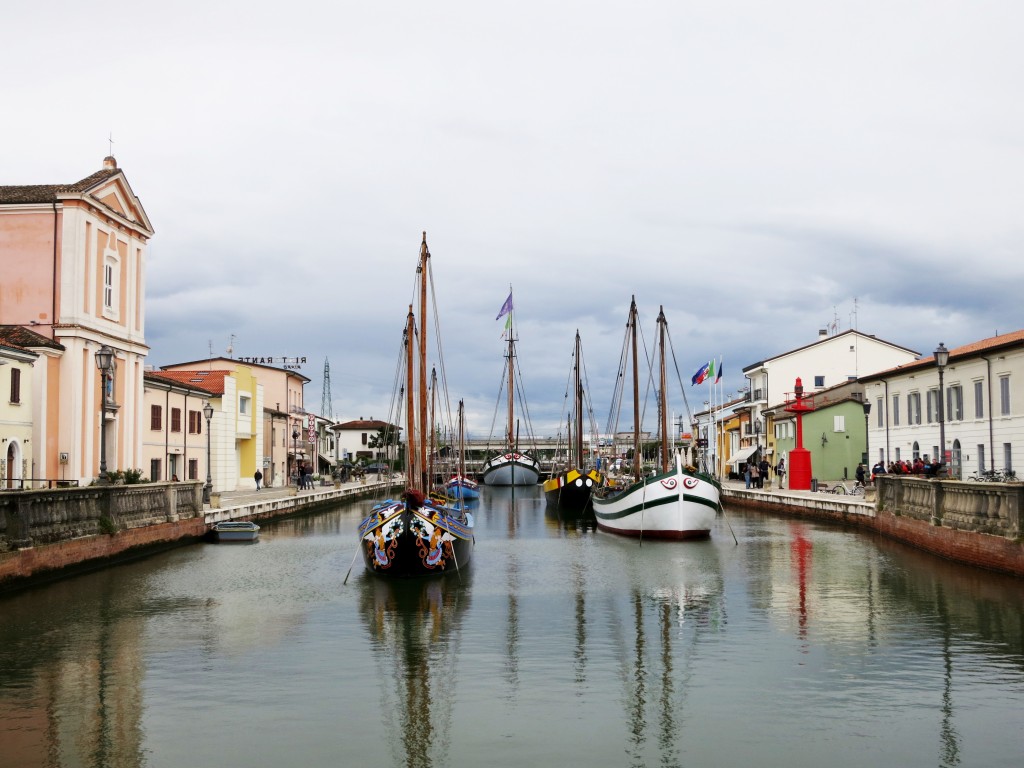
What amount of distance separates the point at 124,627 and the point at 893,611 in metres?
15.4

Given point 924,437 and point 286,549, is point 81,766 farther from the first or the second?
point 924,437

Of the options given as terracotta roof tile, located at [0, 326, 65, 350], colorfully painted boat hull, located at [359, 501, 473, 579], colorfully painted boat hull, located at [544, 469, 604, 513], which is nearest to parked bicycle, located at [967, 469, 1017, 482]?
colorfully painted boat hull, located at [359, 501, 473, 579]

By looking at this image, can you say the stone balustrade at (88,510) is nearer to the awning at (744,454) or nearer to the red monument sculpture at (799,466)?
the red monument sculpture at (799,466)

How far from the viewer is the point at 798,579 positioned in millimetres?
26312

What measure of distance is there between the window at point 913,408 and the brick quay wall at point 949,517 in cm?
826

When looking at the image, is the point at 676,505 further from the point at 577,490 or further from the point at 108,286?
the point at 108,286

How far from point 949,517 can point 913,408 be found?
2477 centimetres

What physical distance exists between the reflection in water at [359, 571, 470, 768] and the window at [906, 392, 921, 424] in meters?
30.9

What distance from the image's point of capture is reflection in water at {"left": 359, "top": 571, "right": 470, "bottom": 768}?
470 inches

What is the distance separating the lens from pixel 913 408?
1973 inches

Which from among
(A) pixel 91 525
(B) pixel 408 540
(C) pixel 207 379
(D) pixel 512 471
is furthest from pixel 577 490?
(D) pixel 512 471

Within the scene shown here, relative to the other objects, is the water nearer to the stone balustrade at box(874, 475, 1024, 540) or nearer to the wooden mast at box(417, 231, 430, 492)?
the stone balustrade at box(874, 475, 1024, 540)

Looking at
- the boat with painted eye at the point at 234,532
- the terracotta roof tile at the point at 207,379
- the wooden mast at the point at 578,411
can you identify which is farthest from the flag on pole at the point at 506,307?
the boat with painted eye at the point at 234,532

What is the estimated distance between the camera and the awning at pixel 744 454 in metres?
83.2
